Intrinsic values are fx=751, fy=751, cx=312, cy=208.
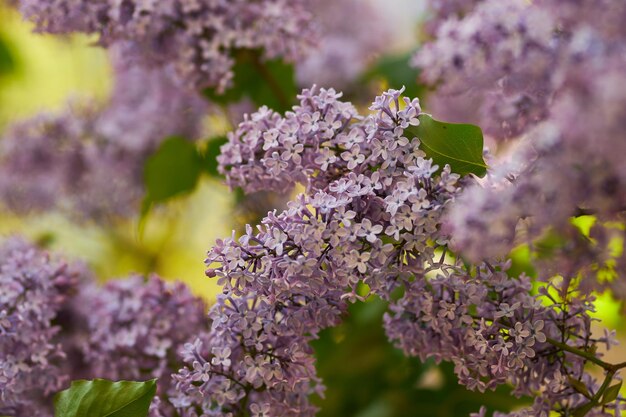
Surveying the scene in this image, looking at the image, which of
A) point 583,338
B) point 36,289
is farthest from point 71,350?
point 583,338

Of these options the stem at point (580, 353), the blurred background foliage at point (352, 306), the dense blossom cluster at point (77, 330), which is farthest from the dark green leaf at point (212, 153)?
the stem at point (580, 353)

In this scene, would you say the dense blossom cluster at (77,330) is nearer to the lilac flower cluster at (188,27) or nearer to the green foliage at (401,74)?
the lilac flower cluster at (188,27)

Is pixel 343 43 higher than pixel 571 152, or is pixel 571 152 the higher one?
pixel 343 43

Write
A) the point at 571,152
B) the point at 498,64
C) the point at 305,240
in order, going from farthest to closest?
the point at 498,64, the point at 305,240, the point at 571,152

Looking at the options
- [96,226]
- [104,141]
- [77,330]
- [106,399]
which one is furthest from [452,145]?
[96,226]

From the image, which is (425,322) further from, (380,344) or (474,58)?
(380,344)

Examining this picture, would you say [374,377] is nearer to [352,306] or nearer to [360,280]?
[352,306]

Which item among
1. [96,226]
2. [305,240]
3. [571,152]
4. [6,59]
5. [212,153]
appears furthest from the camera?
[6,59]

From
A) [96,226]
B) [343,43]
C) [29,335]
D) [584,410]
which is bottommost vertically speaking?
[584,410]
